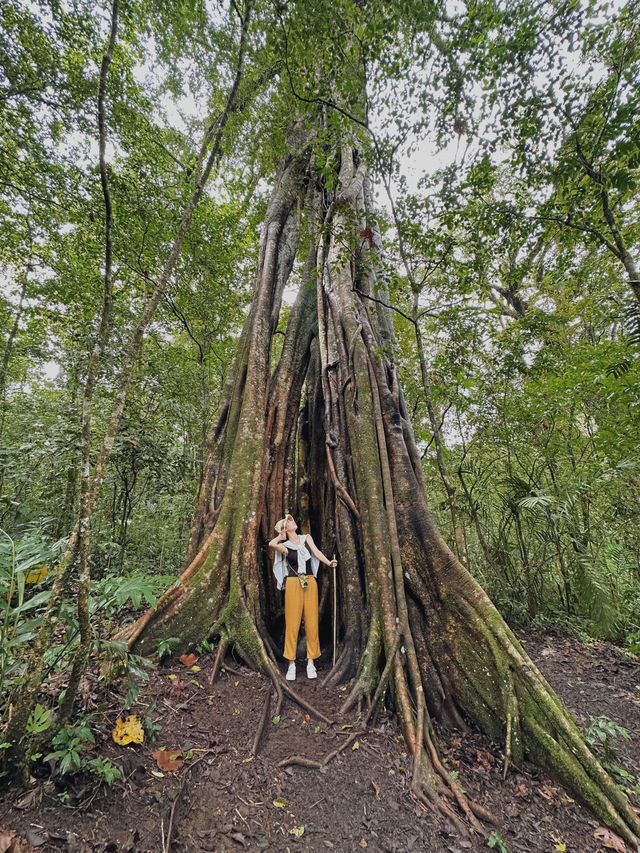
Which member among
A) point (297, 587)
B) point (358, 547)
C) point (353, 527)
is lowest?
point (297, 587)

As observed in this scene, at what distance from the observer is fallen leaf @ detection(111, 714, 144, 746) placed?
1884 mm

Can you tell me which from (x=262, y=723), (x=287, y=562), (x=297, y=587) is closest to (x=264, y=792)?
(x=262, y=723)

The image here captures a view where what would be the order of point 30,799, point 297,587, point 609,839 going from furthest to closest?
point 297,587
point 609,839
point 30,799

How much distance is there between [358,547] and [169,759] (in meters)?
2.04

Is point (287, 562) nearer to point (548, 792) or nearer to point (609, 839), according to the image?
point (548, 792)

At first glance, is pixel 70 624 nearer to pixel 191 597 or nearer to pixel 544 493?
pixel 191 597

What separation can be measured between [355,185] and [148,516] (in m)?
6.12

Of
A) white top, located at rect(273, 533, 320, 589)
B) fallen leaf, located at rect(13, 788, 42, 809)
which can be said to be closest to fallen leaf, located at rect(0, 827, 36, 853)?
fallen leaf, located at rect(13, 788, 42, 809)

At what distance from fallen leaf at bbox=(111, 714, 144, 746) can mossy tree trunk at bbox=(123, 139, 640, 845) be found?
875 mm

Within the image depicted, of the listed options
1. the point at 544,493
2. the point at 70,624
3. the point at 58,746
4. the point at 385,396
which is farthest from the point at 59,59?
the point at 544,493

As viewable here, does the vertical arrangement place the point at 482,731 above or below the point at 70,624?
below

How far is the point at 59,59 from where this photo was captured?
386 cm

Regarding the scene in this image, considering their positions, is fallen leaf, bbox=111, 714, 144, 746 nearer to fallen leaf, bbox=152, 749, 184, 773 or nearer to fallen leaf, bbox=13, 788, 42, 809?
fallen leaf, bbox=152, 749, 184, 773

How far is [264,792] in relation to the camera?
193 cm
